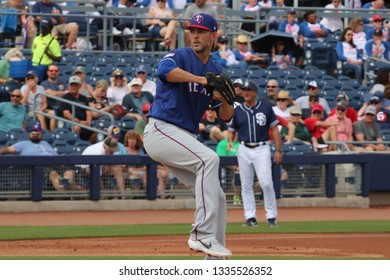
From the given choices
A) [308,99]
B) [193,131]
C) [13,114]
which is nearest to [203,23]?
[193,131]

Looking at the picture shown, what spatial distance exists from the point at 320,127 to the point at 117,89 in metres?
3.66

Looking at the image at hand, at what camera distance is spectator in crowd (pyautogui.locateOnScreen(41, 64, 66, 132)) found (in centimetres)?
1950

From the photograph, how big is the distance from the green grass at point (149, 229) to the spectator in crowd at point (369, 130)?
449 centimetres

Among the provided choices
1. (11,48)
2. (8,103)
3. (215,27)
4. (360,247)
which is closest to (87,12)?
(11,48)

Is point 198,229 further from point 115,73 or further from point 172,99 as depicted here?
point 115,73

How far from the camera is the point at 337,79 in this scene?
76.6 feet

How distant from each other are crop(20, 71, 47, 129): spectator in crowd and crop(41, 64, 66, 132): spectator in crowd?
19 centimetres

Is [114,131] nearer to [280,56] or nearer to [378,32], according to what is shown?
[280,56]

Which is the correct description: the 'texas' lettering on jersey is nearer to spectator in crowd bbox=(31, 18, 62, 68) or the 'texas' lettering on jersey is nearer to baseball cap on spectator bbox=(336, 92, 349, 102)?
baseball cap on spectator bbox=(336, 92, 349, 102)

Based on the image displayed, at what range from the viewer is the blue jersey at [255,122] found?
50.1 feet

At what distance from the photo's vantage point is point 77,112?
64.4 feet

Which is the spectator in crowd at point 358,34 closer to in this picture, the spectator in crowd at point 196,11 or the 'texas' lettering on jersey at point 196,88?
the spectator in crowd at point 196,11

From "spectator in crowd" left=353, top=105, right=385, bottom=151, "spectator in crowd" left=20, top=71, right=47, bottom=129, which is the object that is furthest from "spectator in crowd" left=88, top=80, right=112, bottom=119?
"spectator in crowd" left=353, top=105, right=385, bottom=151

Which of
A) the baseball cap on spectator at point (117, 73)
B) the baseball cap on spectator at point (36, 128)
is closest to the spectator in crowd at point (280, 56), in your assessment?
the baseball cap on spectator at point (117, 73)
